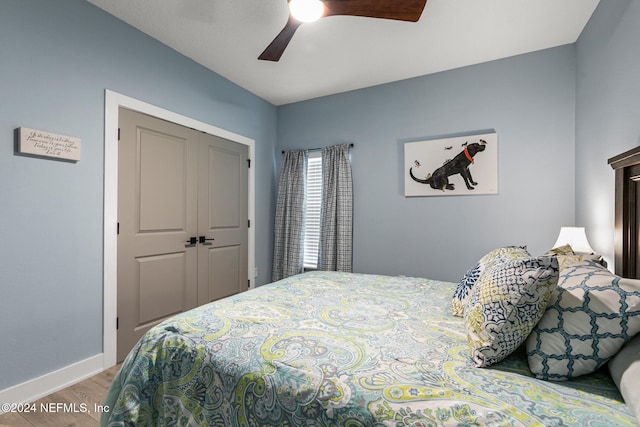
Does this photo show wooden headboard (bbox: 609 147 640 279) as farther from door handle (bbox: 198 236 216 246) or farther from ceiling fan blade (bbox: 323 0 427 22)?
door handle (bbox: 198 236 216 246)

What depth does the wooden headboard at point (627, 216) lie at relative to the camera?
5.10ft

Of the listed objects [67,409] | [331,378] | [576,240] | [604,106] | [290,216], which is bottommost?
[67,409]

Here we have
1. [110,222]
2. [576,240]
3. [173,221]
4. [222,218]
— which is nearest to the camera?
[576,240]

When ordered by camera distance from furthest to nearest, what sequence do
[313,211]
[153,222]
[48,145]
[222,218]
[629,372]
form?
[313,211], [222,218], [153,222], [48,145], [629,372]

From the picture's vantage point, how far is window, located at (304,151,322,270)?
13.0 feet

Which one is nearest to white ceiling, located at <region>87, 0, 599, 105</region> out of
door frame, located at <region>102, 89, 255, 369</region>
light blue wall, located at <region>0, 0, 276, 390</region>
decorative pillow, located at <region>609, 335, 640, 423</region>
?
light blue wall, located at <region>0, 0, 276, 390</region>

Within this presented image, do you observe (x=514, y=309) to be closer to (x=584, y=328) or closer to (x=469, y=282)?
(x=584, y=328)

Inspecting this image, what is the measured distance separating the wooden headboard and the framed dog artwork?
1.32m

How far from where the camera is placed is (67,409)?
1843mm

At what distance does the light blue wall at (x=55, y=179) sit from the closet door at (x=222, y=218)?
0.92 metres

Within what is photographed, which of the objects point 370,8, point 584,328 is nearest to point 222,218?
point 370,8

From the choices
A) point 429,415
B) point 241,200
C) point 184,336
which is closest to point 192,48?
point 241,200

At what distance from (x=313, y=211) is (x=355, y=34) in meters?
2.09

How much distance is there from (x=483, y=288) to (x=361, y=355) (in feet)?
1.73
